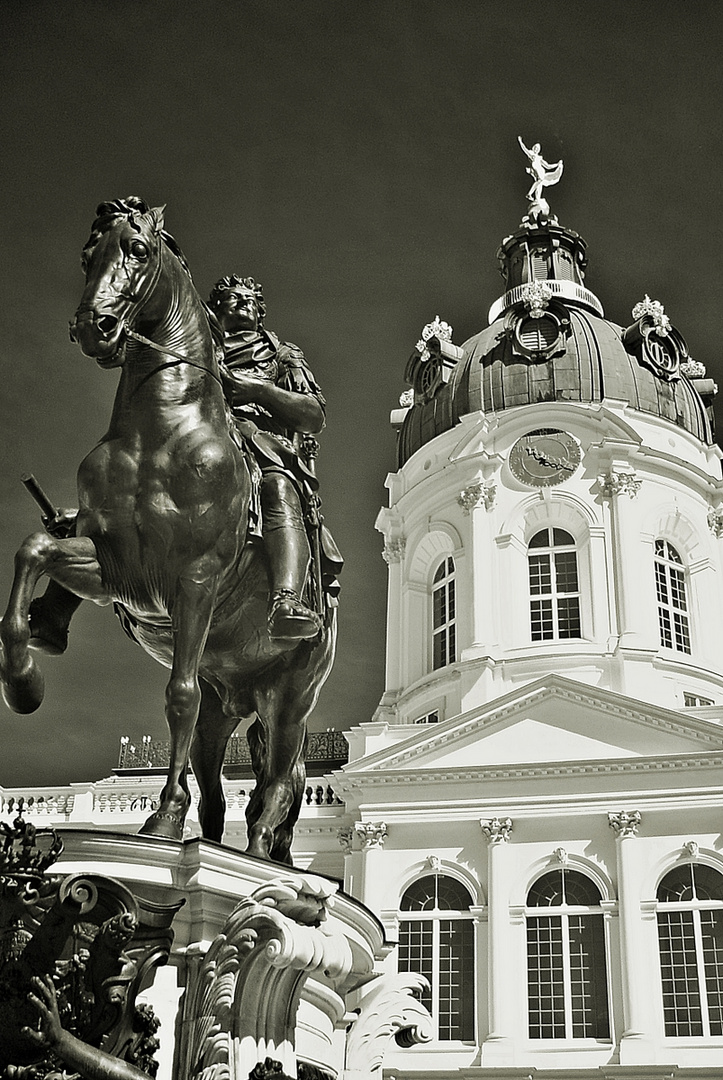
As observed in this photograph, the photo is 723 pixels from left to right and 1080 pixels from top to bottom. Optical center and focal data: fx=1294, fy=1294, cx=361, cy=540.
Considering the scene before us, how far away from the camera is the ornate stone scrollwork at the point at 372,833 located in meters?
34.7

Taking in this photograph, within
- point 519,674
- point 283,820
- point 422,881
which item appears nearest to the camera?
point 283,820

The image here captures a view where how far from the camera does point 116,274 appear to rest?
609 cm

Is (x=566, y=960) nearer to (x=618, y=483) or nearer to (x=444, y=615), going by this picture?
(x=444, y=615)

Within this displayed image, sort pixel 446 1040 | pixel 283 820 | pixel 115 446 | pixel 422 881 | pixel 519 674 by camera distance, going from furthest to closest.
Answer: pixel 519 674 → pixel 422 881 → pixel 446 1040 → pixel 283 820 → pixel 115 446

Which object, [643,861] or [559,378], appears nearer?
[643,861]

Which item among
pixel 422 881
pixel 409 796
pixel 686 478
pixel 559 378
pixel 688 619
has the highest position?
pixel 559 378

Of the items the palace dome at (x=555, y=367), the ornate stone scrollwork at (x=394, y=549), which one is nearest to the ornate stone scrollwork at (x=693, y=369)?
the palace dome at (x=555, y=367)

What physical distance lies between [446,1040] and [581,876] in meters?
5.40

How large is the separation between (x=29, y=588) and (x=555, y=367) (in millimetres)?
41785

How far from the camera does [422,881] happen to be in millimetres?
34719

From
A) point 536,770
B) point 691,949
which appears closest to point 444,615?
point 536,770

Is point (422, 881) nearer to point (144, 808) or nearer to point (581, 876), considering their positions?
point (581, 876)

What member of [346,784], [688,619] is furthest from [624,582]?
[346,784]

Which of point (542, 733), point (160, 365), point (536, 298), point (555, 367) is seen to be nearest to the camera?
point (160, 365)
